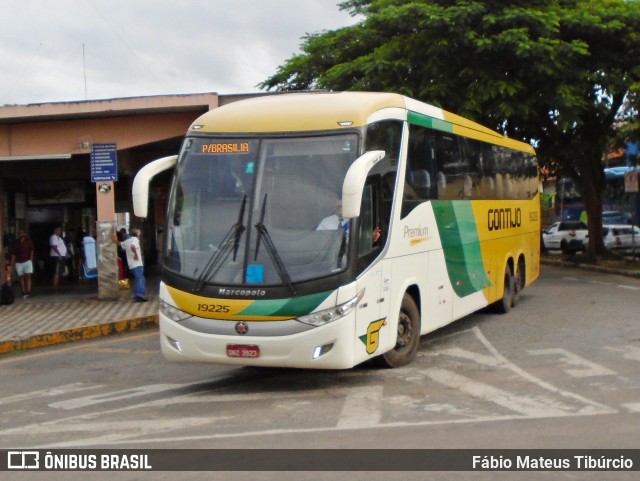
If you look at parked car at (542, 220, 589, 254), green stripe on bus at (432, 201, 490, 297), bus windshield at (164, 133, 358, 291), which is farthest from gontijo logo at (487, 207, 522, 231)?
parked car at (542, 220, 589, 254)

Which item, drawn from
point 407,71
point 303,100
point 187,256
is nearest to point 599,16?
point 407,71

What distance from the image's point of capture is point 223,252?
9.55m

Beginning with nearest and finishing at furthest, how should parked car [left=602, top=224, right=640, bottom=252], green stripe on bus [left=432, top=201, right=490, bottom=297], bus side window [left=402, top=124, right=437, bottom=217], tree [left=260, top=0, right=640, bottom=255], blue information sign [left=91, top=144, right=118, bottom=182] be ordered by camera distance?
bus side window [left=402, top=124, right=437, bottom=217] < green stripe on bus [left=432, top=201, right=490, bottom=297] < blue information sign [left=91, top=144, right=118, bottom=182] < tree [left=260, top=0, right=640, bottom=255] < parked car [left=602, top=224, right=640, bottom=252]

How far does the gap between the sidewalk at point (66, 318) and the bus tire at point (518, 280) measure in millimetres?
6808

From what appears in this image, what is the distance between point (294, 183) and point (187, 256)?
1389 millimetres

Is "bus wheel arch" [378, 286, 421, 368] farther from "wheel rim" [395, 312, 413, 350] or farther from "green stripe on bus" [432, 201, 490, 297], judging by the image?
"green stripe on bus" [432, 201, 490, 297]

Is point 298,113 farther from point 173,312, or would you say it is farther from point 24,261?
point 24,261

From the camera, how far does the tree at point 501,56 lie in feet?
74.4

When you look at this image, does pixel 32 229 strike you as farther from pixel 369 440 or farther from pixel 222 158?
pixel 369 440

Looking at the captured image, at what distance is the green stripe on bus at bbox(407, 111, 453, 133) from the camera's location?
1155 centimetres

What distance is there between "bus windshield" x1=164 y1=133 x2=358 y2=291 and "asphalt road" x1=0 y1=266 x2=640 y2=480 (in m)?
1.37

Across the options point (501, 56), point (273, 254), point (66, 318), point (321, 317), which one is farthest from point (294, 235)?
point (501, 56)

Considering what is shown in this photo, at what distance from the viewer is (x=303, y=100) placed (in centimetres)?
1039

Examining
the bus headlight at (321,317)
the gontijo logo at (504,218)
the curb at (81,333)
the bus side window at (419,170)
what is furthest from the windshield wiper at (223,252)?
the gontijo logo at (504,218)
